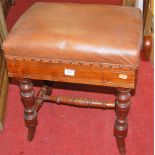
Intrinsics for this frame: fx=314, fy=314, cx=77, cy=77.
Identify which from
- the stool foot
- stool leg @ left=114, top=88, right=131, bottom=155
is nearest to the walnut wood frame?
stool leg @ left=114, top=88, right=131, bottom=155

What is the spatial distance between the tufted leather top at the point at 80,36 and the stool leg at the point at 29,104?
161 millimetres

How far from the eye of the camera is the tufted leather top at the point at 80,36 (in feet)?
3.49

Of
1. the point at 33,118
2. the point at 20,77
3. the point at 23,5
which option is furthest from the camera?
the point at 23,5

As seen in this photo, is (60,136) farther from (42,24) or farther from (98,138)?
(42,24)

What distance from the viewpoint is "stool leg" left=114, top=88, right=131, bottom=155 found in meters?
1.18

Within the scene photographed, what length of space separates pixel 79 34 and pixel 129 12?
0.27 meters

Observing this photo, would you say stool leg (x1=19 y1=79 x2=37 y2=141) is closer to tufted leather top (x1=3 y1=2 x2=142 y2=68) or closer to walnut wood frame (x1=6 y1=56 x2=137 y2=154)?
walnut wood frame (x1=6 y1=56 x2=137 y2=154)

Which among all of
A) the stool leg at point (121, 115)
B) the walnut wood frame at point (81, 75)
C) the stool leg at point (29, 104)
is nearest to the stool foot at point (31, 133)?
the stool leg at point (29, 104)

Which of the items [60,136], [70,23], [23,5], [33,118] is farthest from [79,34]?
[23,5]

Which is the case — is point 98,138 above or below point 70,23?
below

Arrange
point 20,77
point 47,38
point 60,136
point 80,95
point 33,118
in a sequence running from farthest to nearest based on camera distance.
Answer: point 80,95, point 60,136, point 33,118, point 20,77, point 47,38

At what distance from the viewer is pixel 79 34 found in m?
1.11

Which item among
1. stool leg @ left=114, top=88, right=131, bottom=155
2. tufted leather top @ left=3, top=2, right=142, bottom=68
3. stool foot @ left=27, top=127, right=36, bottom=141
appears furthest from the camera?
stool foot @ left=27, top=127, right=36, bottom=141

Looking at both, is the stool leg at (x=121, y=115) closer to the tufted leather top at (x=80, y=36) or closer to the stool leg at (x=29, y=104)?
the tufted leather top at (x=80, y=36)
